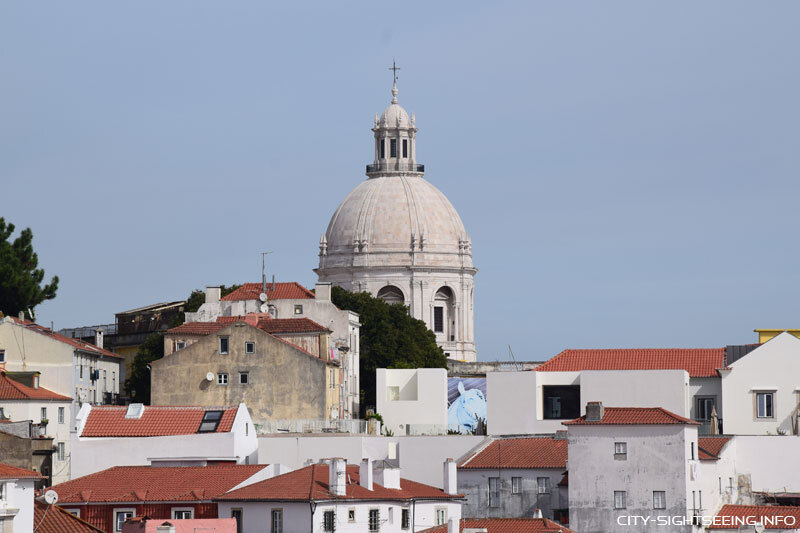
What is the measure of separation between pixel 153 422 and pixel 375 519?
18.0 m

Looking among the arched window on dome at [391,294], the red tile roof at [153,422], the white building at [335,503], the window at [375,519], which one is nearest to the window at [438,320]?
the arched window on dome at [391,294]

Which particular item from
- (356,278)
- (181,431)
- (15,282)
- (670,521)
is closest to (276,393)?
(181,431)

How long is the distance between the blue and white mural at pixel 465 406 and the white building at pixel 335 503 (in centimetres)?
3082

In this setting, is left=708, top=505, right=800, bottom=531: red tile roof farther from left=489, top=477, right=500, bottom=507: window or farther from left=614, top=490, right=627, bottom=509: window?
left=489, top=477, right=500, bottom=507: window

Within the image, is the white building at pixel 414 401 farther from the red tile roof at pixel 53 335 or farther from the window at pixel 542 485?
the window at pixel 542 485

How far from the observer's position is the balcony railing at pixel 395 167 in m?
170

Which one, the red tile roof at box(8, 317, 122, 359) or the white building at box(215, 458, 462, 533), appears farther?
the red tile roof at box(8, 317, 122, 359)

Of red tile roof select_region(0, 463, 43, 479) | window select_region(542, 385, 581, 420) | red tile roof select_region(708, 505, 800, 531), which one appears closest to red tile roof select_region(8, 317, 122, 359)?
window select_region(542, 385, 581, 420)

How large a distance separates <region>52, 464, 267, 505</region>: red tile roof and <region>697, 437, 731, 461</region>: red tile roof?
51.5ft

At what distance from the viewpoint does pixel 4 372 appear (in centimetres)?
9275

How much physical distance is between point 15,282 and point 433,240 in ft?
196

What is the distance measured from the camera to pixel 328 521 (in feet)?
233

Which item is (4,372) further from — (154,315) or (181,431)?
(154,315)

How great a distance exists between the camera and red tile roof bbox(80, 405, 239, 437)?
286 feet
